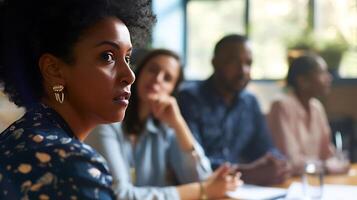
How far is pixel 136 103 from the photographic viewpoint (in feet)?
6.13

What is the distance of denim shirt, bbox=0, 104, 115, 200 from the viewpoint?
0.71 meters

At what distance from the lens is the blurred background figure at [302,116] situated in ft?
8.32

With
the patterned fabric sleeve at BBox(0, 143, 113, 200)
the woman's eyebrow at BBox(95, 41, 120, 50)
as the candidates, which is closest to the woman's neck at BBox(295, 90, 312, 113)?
the woman's eyebrow at BBox(95, 41, 120, 50)

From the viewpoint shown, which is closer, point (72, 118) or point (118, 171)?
point (72, 118)

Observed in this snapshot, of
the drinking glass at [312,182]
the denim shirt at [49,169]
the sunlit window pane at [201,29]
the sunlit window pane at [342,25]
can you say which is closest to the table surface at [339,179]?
the drinking glass at [312,182]

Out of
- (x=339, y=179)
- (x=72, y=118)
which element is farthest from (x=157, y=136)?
(x=72, y=118)

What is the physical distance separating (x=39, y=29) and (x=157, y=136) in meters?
1.05

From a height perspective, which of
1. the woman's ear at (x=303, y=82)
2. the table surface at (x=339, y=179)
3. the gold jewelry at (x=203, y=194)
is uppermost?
the woman's ear at (x=303, y=82)

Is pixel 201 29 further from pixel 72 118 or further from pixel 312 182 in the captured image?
pixel 72 118

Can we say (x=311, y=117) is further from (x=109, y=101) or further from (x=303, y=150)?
(x=109, y=101)

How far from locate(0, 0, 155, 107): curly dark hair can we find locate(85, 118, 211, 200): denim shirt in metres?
0.64

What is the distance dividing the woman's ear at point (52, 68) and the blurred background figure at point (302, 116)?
1.78 metres

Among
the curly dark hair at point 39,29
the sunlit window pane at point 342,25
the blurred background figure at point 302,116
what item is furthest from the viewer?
the sunlit window pane at point 342,25

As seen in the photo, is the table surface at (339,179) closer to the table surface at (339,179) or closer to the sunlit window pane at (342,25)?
the table surface at (339,179)
